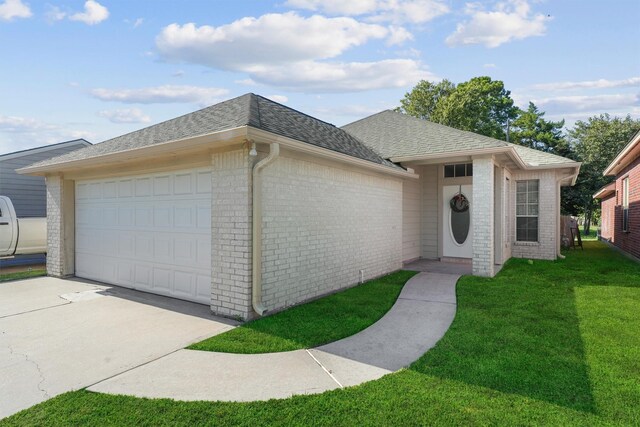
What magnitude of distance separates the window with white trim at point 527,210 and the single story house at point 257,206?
39.4 inches

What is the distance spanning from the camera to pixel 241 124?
204 inches

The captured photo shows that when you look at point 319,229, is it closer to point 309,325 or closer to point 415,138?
point 309,325

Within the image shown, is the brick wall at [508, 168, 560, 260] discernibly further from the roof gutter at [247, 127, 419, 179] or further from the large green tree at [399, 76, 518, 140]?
the large green tree at [399, 76, 518, 140]

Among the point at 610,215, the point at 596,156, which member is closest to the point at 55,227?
the point at 610,215

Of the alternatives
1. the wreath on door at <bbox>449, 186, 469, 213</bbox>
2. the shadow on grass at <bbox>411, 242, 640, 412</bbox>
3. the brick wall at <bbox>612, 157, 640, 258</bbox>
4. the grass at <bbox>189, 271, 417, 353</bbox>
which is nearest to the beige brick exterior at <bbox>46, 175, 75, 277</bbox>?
the grass at <bbox>189, 271, 417, 353</bbox>

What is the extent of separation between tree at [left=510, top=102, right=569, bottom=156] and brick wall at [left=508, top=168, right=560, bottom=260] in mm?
20661

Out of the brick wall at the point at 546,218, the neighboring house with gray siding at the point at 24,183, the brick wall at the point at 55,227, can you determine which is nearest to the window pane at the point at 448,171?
the brick wall at the point at 546,218

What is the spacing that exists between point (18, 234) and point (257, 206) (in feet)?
33.6

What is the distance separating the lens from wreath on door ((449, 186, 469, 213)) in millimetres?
10820

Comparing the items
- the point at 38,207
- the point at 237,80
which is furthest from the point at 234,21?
the point at 38,207

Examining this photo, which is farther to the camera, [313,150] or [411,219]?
[411,219]

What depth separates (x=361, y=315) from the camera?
5.53 metres

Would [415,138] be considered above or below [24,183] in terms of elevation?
above

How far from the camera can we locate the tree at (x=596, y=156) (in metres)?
25.0
